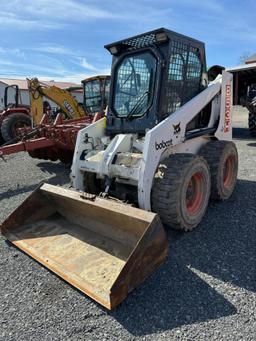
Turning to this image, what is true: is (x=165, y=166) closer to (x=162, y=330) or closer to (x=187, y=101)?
(x=187, y=101)

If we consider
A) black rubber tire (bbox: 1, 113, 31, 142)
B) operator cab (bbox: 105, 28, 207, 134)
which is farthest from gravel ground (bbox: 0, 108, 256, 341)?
black rubber tire (bbox: 1, 113, 31, 142)

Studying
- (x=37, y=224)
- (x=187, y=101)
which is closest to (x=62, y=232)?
(x=37, y=224)

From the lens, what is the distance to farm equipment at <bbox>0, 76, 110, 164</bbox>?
21.3ft

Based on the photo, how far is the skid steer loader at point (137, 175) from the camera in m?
3.00

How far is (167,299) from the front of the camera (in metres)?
2.76

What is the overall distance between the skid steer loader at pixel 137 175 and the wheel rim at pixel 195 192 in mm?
12

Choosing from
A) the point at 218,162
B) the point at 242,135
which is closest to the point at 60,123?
the point at 218,162

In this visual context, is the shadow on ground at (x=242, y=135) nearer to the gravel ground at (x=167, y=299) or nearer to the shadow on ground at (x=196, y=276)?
the shadow on ground at (x=196, y=276)

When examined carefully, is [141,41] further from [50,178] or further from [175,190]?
[50,178]

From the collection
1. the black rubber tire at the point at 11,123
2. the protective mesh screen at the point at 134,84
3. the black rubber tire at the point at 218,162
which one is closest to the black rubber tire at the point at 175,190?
the black rubber tire at the point at 218,162

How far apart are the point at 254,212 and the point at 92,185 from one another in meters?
2.24

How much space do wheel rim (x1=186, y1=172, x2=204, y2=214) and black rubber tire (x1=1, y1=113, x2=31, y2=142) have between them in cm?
734

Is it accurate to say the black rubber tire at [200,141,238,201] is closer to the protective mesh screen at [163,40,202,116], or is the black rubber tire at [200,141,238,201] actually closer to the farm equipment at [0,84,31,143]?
the protective mesh screen at [163,40,202,116]

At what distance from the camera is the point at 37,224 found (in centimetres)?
394
